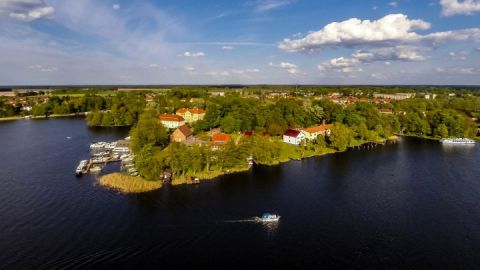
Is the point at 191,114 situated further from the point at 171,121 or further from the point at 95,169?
the point at 95,169

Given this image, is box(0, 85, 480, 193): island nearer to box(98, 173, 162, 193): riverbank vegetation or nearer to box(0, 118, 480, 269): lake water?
box(98, 173, 162, 193): riverbank vegetation

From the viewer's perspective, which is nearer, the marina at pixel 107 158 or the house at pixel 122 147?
the marina at pixel 107 158

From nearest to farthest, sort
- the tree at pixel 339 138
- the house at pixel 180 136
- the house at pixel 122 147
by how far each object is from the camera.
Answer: the house at pixel 122 147
the tree at pixel 339 138
the house at pixel 180 136

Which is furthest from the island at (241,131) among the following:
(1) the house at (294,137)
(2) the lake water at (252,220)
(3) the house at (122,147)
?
(2) the lake water at (252,220)

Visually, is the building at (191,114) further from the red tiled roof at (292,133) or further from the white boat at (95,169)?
the white boat at (95,169)

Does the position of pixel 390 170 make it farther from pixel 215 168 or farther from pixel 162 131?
pixel 162 131

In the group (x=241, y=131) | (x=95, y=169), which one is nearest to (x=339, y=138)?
(x=241, y=131)
